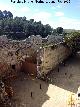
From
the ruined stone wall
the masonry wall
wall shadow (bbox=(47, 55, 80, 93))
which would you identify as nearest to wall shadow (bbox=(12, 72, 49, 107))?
the ruined stone wall

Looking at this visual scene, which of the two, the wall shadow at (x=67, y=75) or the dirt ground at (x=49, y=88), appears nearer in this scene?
the dirt ground at (x=49, y=88)

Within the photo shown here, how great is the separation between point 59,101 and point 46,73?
6642mm

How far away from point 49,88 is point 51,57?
540 centimetres

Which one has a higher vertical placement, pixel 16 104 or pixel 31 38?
pixel 31 38

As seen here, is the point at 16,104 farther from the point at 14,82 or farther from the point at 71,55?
the point at 71,55

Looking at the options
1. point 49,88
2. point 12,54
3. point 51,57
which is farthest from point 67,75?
point 12,54

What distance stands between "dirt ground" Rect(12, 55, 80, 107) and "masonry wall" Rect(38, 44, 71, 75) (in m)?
0.81

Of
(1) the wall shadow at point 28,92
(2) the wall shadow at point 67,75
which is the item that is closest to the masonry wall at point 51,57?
(2) the wall shadow at point 67,75

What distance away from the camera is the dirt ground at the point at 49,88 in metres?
19.9

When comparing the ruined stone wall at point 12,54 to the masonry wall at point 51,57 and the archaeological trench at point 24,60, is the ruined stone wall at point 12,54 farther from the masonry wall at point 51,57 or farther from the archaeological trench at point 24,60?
the masonry wall at point 51,57

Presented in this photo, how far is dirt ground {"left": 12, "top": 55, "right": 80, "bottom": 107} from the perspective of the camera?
19906 millimetres

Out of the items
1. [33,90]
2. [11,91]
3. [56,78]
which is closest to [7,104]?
[11,91]

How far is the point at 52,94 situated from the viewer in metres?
21.7

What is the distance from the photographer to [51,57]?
2762 centimetres
